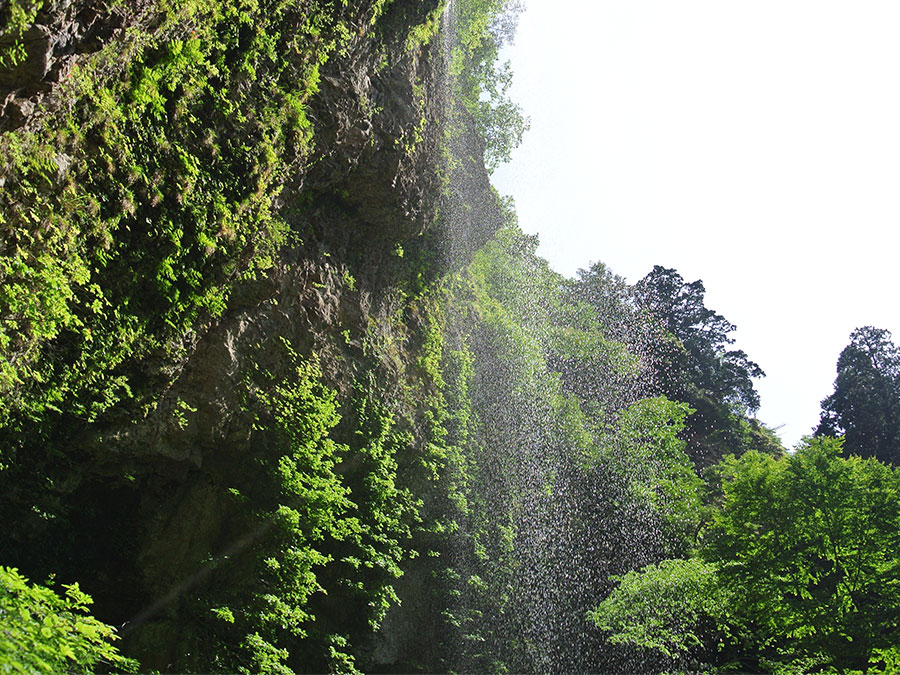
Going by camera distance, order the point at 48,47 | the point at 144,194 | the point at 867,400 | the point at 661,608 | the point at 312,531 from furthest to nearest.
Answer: the point at 867,400 < the point at 661,608 < the point at 312,531 < the point at 144,194 < the point at 48,47

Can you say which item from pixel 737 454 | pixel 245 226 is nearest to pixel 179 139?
pixel 245 226

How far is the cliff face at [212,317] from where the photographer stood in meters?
6.18

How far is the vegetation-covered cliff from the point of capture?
6242mm

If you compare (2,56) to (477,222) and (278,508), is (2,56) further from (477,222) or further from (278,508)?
(477,222)

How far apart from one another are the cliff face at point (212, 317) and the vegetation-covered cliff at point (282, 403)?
39 mm

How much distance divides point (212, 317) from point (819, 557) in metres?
12.4

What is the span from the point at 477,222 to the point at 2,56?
52.6 ft

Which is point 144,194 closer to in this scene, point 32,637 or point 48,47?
point 48,47

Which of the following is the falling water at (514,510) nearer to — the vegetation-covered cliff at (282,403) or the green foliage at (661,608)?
the vegetation-covered cliff at (282,403)

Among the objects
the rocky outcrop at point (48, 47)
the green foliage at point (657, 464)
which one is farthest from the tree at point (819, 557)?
the rocky outcrop at point (48, 47)

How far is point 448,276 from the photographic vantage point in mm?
16641

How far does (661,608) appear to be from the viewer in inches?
609

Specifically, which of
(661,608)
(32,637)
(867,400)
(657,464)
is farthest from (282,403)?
(867,400)

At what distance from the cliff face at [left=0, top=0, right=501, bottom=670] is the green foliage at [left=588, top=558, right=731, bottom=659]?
666 centimetres
